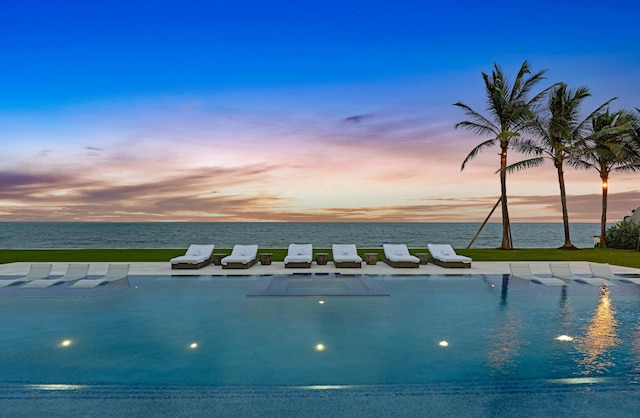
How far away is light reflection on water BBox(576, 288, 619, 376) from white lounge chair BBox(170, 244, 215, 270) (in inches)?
497

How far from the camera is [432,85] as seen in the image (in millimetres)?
24562

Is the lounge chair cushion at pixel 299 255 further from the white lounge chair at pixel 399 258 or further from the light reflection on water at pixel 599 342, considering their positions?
the light reflection on water at pixel 599 342

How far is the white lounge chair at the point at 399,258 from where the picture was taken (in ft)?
55.5

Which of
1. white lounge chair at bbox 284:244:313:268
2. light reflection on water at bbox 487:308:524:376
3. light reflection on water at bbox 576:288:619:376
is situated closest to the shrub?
light reflection on water at bbox 576:288:619:376

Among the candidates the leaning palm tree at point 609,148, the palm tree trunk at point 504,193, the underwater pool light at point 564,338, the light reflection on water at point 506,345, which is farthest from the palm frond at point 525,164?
the underwater pool light at point 564,338

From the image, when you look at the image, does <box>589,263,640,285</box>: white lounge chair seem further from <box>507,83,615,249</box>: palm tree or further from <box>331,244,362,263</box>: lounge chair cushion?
<box>507,83,615,249</box>: palm tree

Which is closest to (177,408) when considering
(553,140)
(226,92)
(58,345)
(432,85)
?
(58,345)

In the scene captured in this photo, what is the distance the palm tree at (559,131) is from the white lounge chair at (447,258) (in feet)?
31.9

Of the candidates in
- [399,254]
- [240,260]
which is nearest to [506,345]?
[399,254]

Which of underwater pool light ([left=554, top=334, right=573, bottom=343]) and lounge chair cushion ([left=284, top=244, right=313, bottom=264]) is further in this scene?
lounge chair cushion ([left=284, top=244, right=313, bottom=264])

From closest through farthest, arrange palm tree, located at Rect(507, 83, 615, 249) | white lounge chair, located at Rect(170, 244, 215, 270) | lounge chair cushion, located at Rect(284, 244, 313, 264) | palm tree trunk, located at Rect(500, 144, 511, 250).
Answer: white lounge chair, located at Rect(170, 244, 215, 270), lounge chair cushion, located at Rect(284, 244, 313, 264), palm tree trunk, located at Rect(500, 144, 511, 250), palm tree, located at Rect(507, 83, 615, 249)

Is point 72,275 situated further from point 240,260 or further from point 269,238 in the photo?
point 269,238

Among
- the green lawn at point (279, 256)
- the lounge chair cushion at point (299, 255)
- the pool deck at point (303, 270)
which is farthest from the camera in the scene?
the green lawn at point (279, 256)

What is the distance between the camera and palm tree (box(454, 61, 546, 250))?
22.8 meters
